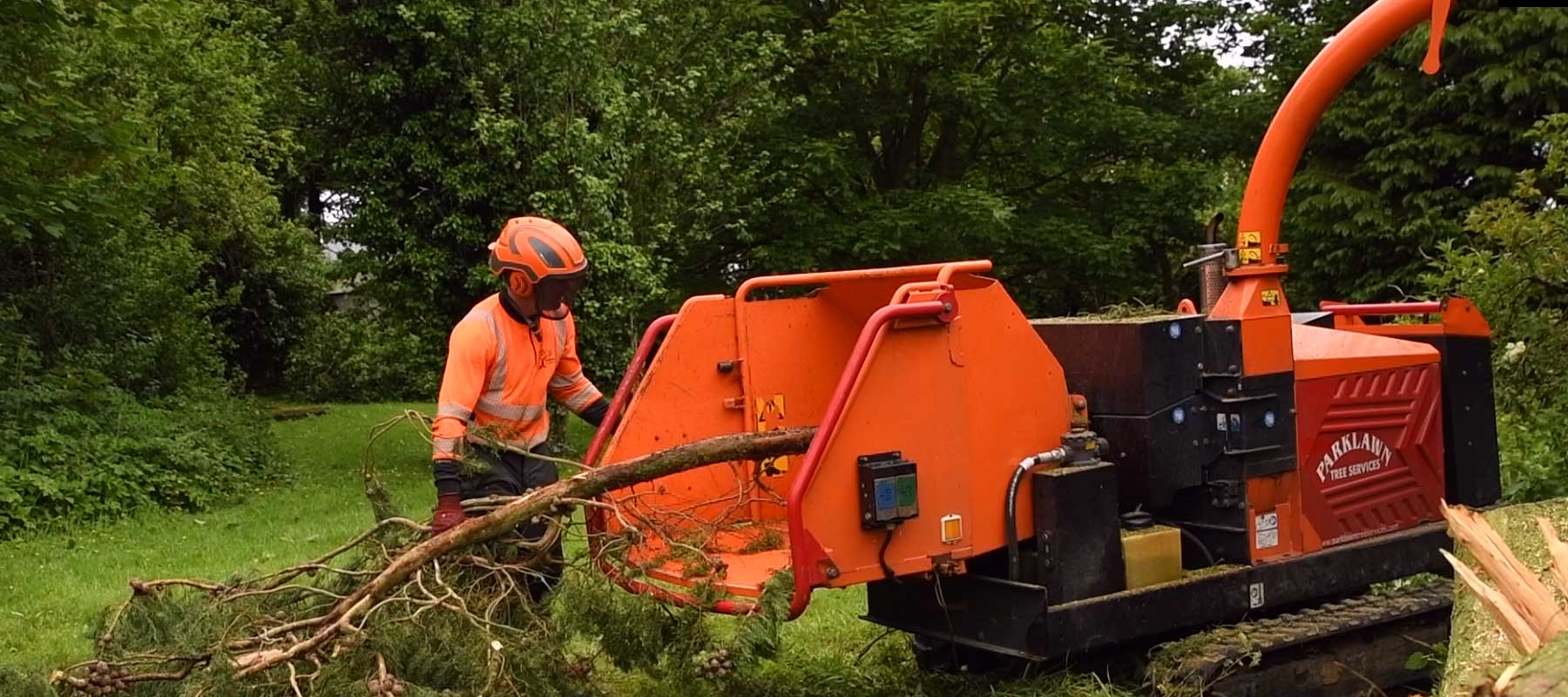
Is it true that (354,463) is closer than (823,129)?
Yes

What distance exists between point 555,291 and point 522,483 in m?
0.82

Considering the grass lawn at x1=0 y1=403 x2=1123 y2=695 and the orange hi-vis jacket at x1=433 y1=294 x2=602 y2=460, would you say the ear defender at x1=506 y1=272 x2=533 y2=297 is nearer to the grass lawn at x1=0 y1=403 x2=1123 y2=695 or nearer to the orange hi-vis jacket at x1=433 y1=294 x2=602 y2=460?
the orange hi-vis jacket at x1=433 y1=294 x2=602 y2=460

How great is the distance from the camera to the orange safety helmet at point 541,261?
5.48 meters

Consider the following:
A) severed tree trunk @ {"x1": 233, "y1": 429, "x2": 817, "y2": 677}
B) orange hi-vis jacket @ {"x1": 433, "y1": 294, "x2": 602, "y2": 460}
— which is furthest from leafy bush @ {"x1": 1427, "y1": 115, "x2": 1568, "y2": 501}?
orange hi-vis jacket @ {"x1": 433, "y1": 294, "x2": 602, "y2": 460}

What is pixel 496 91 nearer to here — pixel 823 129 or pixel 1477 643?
pixel 823 129

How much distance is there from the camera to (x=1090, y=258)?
18.3 m

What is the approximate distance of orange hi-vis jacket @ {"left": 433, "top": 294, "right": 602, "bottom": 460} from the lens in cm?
539

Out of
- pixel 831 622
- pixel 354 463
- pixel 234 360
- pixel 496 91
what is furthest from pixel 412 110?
pixel 234 360

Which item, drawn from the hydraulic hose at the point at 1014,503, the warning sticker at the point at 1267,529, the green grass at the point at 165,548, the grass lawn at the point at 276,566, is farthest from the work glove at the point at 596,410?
the warning sticker at the point at 1267,529

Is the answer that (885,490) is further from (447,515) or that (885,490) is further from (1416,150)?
(1416,150)

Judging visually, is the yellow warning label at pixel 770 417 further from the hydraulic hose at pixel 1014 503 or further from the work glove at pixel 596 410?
the hydraulic hose at pixel 1014 503

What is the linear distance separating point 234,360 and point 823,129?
550 inches

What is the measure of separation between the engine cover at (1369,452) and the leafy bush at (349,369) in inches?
853

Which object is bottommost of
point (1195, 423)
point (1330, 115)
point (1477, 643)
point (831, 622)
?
point (831, 622)
